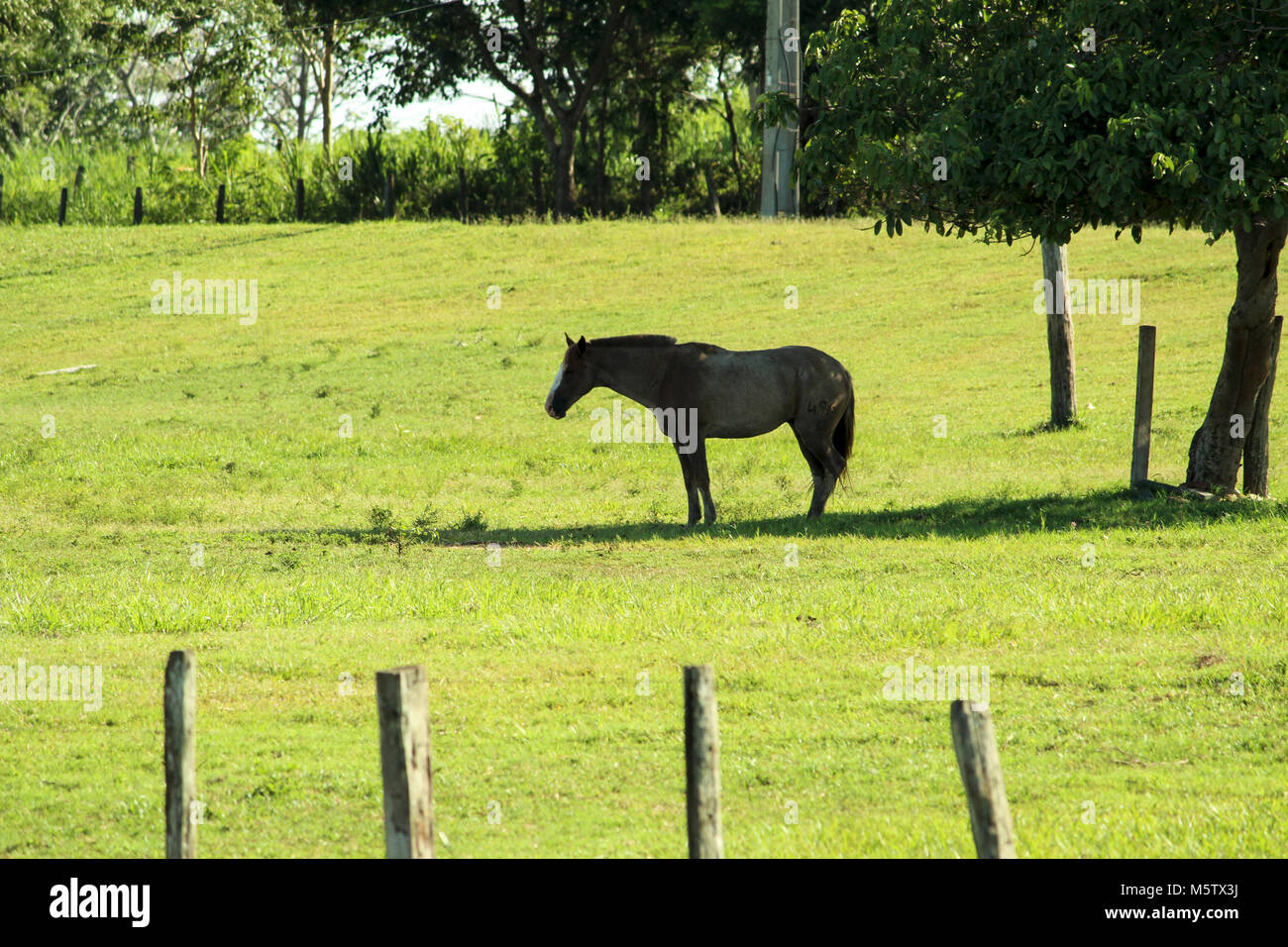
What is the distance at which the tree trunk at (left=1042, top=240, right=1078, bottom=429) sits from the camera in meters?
24.7

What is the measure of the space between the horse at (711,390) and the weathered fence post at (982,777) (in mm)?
11836

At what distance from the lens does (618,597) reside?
13102mm

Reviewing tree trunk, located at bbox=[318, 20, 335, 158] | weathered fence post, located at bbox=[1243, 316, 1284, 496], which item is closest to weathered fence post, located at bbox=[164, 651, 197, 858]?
weathered fence post, located at bbox=[1243, 316, 1284, 496]

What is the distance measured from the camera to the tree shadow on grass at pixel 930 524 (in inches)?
639

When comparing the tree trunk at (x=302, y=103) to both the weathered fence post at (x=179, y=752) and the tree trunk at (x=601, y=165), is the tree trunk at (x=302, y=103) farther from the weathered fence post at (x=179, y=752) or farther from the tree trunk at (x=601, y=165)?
the weathered fence post at (x=179, y=752)

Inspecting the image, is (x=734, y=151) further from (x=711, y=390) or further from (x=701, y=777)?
(x=701, y=777)

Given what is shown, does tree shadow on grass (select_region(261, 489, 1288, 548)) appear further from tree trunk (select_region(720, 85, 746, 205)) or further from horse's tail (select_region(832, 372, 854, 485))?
tree trunk (select_region(720, 85, 746, 205))

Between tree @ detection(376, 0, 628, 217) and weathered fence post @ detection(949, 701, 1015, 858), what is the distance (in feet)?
157

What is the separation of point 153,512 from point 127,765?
10.6 meters

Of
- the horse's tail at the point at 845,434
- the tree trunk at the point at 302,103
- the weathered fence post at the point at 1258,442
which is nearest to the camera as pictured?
the weathered fence post at the point at 1258,442

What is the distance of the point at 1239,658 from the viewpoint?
1034 cm

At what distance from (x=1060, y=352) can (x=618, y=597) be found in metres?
14.6

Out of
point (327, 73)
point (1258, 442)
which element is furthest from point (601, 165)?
point (1258, 442)

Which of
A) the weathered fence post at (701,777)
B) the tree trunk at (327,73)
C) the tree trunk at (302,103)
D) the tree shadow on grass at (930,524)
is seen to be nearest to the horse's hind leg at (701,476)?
the tree shadow on grass at (930,524)
